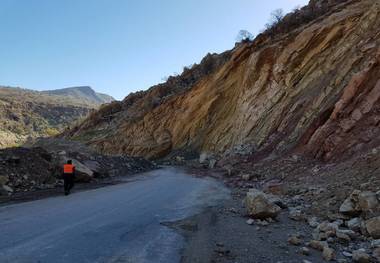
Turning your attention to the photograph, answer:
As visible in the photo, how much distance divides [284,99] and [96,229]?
2417cm

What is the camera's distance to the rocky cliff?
17.6 meters

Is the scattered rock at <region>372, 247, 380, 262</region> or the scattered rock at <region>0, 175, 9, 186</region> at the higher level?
the scattered rock at <region>0, 175, 9, 186</region>

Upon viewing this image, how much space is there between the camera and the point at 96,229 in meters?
8.20

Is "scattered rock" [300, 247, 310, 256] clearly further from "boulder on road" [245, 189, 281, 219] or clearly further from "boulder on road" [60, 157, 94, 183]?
"boulder on road" [60, 157, 94, 183]

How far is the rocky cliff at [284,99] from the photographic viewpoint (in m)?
17.6

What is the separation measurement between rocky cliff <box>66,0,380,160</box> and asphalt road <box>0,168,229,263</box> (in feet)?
24.2

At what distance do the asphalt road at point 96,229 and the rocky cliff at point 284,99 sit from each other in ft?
24.2

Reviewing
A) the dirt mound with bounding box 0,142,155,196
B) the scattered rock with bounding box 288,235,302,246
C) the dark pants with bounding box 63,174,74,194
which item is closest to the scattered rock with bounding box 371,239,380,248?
the scattered rock with bounding box 288,235,302,246

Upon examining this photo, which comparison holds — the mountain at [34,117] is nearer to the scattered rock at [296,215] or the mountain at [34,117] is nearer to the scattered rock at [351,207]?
the scattered rock at [296,215]

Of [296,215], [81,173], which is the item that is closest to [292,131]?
[81,173]

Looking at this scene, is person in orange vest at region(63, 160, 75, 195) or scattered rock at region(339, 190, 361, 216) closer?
scattered rock at region(339, 190, 361, 216)

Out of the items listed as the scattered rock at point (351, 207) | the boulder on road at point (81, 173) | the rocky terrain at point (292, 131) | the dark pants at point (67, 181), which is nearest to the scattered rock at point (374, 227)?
the rocky terrain at point (292, 131)

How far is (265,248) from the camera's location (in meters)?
6.95

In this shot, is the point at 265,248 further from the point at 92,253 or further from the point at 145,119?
the point at 145,119
